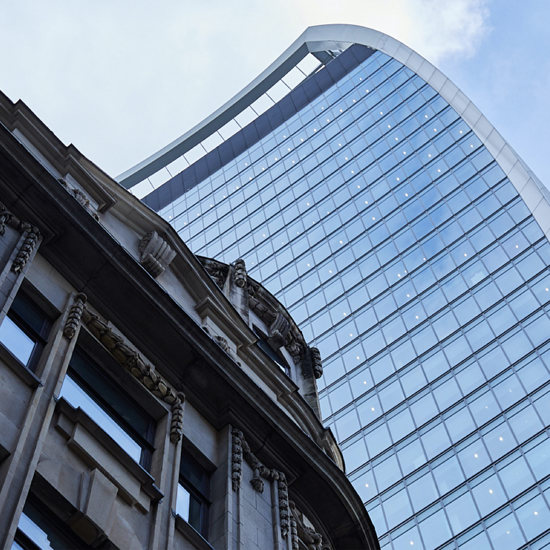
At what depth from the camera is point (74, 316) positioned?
51.1 ft

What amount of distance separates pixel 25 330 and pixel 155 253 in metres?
5.66

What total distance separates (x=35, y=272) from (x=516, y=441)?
3756cm

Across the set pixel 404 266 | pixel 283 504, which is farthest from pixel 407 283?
pixel 283 504

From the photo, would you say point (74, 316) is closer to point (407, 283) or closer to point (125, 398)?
point (125, 398)

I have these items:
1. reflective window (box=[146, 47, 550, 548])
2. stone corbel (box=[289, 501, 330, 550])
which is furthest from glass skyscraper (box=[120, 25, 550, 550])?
stone corbel (box=[289, 501, 330, 550])

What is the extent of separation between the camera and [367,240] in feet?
238

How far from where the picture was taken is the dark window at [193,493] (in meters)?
15.2

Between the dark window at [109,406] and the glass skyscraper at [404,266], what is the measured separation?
31955mm

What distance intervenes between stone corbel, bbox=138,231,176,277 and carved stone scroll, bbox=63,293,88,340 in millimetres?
3445

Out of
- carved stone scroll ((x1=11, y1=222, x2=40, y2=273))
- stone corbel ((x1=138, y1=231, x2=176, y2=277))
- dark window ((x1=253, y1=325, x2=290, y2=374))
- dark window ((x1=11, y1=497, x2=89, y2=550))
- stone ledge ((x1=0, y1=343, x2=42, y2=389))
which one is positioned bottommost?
dark window ((x1=11, y1=497, x2=89, y2=550))

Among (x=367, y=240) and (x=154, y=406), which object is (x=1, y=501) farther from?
(x=367, y=240)

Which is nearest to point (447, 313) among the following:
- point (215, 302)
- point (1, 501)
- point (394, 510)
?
point (394, 510)

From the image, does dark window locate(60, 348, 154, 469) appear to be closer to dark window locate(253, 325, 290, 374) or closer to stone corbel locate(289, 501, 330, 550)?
stone corbel locate(289, 501, 330, 550)

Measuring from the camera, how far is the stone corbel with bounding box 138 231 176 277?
775 inches
